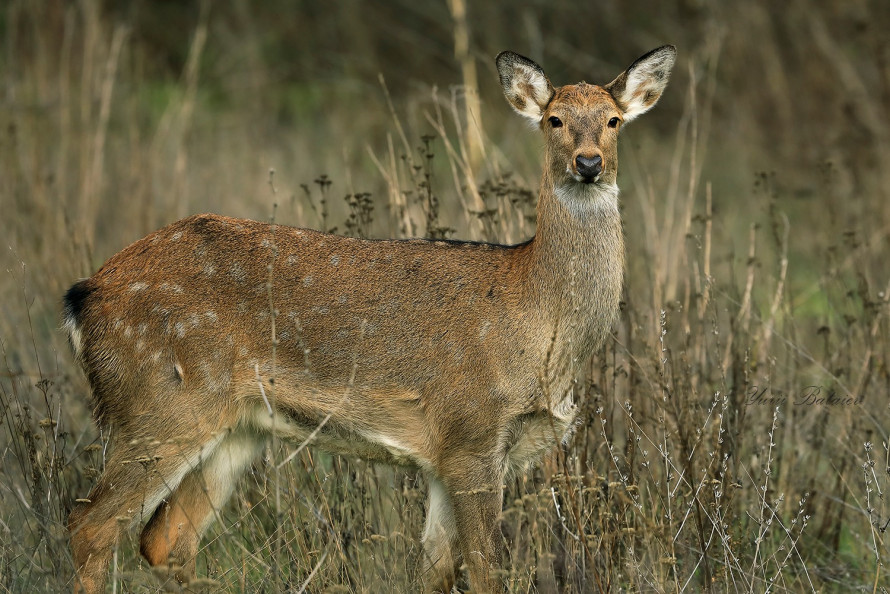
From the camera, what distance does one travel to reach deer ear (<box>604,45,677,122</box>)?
5.32m

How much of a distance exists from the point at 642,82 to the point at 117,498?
2.86 m

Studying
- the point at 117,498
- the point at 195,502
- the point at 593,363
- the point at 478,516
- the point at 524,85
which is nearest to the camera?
the point at 117,498

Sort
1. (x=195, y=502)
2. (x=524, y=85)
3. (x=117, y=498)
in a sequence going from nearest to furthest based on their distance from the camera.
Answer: (x=117, y=498), (x=195, y=502), (x=524, y=85)

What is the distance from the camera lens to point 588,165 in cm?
472

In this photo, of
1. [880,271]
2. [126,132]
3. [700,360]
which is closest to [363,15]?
[126,132]

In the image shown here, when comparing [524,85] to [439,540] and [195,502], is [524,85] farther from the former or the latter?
[195,502]

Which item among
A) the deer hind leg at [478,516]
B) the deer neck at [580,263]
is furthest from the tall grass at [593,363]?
the deer neck at [580,263]

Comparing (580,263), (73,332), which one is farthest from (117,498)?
(580,263)

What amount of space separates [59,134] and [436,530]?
243 inches

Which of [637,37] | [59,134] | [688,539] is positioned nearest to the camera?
[688,539]

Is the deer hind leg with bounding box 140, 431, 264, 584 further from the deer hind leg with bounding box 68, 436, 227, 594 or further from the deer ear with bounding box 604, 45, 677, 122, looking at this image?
the deer ear with bounding box 604, 45, 677, 122

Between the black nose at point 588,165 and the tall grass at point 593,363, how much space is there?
0.64 meters

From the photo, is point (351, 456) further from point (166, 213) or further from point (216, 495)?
point (166, 213)

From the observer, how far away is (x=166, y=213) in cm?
902
